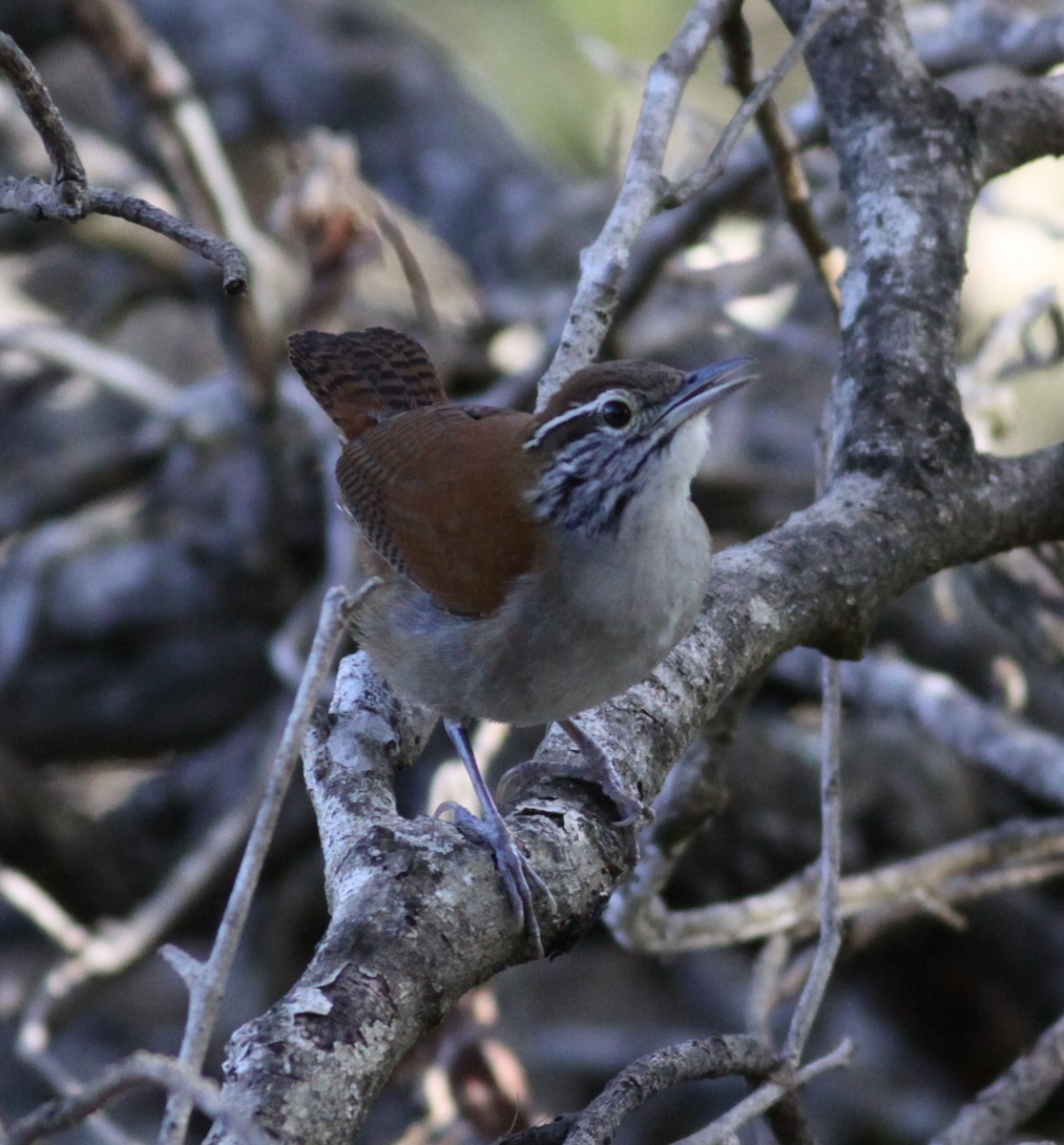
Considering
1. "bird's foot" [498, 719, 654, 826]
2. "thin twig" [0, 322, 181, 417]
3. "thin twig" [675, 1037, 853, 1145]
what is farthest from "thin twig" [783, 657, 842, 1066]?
"thin twig" [0, 322, 181, 417]

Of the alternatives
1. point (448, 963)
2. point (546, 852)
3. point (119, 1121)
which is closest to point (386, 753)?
point (546, 852)

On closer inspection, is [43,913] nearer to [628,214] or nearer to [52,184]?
[628,214]

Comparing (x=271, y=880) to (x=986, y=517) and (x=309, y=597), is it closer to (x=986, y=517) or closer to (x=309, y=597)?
(x=309, y=597)

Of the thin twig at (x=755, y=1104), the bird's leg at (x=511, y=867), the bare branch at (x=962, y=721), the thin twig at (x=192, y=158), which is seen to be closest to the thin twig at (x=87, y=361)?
the thin twig at (x=192, y=158)

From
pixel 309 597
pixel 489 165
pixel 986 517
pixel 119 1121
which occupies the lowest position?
pixel 119 1121

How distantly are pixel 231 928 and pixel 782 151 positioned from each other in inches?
107

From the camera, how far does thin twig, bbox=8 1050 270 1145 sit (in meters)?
1.24

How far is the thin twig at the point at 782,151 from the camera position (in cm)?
348

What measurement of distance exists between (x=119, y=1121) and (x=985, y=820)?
3.11 metres

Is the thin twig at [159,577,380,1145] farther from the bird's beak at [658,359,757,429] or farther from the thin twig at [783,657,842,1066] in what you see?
the bird's beak at [658,359,757,429]

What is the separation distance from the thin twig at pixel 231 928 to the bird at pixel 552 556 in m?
0.84

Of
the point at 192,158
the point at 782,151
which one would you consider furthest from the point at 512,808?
the point at 192,158

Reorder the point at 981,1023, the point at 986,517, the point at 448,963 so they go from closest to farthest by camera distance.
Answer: the point at 448,963
the point at 986,517
the point at 981,1023

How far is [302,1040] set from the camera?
158cm
